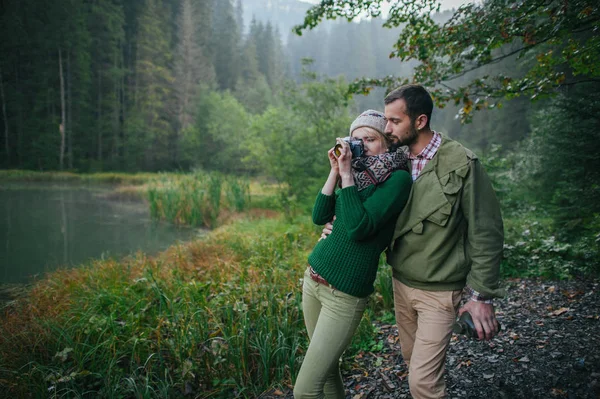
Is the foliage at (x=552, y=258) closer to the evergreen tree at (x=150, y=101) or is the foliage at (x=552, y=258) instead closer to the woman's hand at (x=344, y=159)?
the woman's hand at (x=344, y=159)

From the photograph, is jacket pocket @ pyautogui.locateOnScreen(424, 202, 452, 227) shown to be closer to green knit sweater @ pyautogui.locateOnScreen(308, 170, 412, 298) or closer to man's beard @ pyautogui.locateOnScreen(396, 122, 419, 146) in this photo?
green knit sweater @ pyautogui.locateOnScreen(308, 170, 412, 298)

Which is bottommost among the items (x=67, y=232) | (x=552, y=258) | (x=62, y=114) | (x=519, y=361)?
(x=67, y=232)

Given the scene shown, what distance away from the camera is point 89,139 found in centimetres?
2686

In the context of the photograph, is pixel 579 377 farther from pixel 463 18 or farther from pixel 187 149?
pixel 187 149

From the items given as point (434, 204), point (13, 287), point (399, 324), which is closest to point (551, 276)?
point (399, 324)

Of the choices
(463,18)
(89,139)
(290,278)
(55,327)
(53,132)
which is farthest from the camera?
(89,139)

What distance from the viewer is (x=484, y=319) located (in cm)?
149

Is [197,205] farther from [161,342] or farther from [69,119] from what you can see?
[69,119]

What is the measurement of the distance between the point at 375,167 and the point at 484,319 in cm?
81

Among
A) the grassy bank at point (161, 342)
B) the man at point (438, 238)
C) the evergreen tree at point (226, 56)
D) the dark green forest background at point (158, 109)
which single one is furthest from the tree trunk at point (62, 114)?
the man at point (438, 238)

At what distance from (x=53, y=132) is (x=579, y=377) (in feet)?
96.6

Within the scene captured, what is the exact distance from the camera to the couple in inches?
59.4

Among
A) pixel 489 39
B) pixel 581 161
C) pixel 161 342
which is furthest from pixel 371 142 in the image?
pixel 581 161

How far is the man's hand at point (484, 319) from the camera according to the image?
1.48 metres
